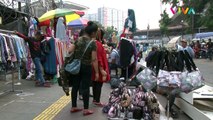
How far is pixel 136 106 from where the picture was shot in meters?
6.11

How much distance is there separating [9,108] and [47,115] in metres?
1.14

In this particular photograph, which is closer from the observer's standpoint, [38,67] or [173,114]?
[173,114]

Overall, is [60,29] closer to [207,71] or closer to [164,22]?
[207,71]

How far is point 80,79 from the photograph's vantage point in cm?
667

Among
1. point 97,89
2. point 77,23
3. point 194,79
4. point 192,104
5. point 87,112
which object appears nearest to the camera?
point 194,79

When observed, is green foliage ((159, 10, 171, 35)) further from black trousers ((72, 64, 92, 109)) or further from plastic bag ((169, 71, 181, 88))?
plastic bag ((169, 71, 181, 88))

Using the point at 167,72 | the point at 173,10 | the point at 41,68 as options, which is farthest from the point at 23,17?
the point at 173,10

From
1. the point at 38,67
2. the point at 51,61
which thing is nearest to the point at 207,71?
the point at 51,61

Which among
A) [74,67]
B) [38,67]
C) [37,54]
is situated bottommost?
[38,67]

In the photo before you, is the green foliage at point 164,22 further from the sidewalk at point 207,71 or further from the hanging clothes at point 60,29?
the hanging clothes at point 60,29

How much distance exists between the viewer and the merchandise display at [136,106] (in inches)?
238

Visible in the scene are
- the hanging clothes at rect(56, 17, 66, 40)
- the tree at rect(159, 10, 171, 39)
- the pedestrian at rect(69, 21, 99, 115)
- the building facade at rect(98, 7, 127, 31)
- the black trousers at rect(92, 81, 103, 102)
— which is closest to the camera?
the pedestrian at rect(69, 21, 99, 115)

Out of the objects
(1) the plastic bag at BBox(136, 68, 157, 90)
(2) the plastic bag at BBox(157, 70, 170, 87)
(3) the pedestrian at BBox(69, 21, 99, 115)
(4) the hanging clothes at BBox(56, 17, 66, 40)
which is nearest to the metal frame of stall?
(2) the plastic bag at BBox(157, 70, 170, 87)

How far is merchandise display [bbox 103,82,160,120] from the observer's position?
19.8 feet
